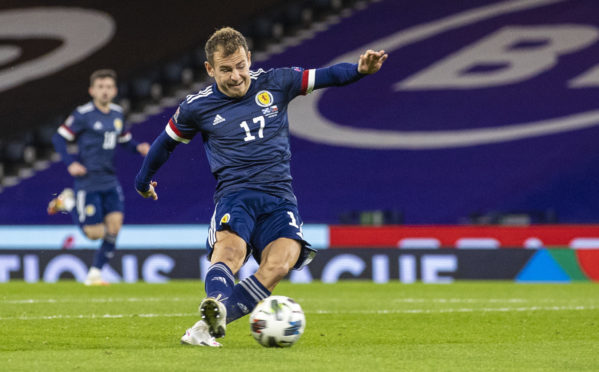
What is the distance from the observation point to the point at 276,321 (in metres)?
5.54

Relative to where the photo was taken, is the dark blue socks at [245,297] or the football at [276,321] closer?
the football at [276,321]

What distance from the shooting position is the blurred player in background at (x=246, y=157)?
5805 mm

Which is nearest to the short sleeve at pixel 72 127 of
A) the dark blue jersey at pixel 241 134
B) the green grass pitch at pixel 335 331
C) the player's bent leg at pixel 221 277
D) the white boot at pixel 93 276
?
the white boot at pixel 93 276

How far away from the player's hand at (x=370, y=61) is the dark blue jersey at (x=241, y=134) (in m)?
0.56

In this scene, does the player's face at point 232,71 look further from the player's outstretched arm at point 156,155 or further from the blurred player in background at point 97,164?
the blurred player in background at point 97,164

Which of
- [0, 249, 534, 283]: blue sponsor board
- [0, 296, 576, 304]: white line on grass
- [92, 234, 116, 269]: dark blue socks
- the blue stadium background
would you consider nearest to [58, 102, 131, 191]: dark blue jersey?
[92, 234, 116, 269]: dark blue socks

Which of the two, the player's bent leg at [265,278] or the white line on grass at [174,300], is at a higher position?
the player's bent leg at [265,278]

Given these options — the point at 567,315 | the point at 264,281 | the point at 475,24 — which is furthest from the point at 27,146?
the point at 264,281

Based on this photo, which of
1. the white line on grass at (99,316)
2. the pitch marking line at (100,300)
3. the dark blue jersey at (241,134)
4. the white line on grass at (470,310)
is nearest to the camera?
the dark blue jersey at (241,134)

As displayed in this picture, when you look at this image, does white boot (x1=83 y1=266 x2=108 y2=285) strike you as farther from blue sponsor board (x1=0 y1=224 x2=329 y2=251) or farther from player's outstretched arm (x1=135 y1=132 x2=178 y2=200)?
player's outstretched arm (x1=135 y1=132 x2=178 y2=200)

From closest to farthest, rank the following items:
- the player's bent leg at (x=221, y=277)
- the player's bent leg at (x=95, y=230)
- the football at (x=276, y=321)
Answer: the player's bent leg at (x=221, y=277), the football at (x=276, y=321), the player's bent leg at (x=95, y=230)

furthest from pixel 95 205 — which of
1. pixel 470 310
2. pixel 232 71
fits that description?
pixel 232 71

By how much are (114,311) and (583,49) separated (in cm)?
1199

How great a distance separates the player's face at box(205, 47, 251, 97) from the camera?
5.90 metres
